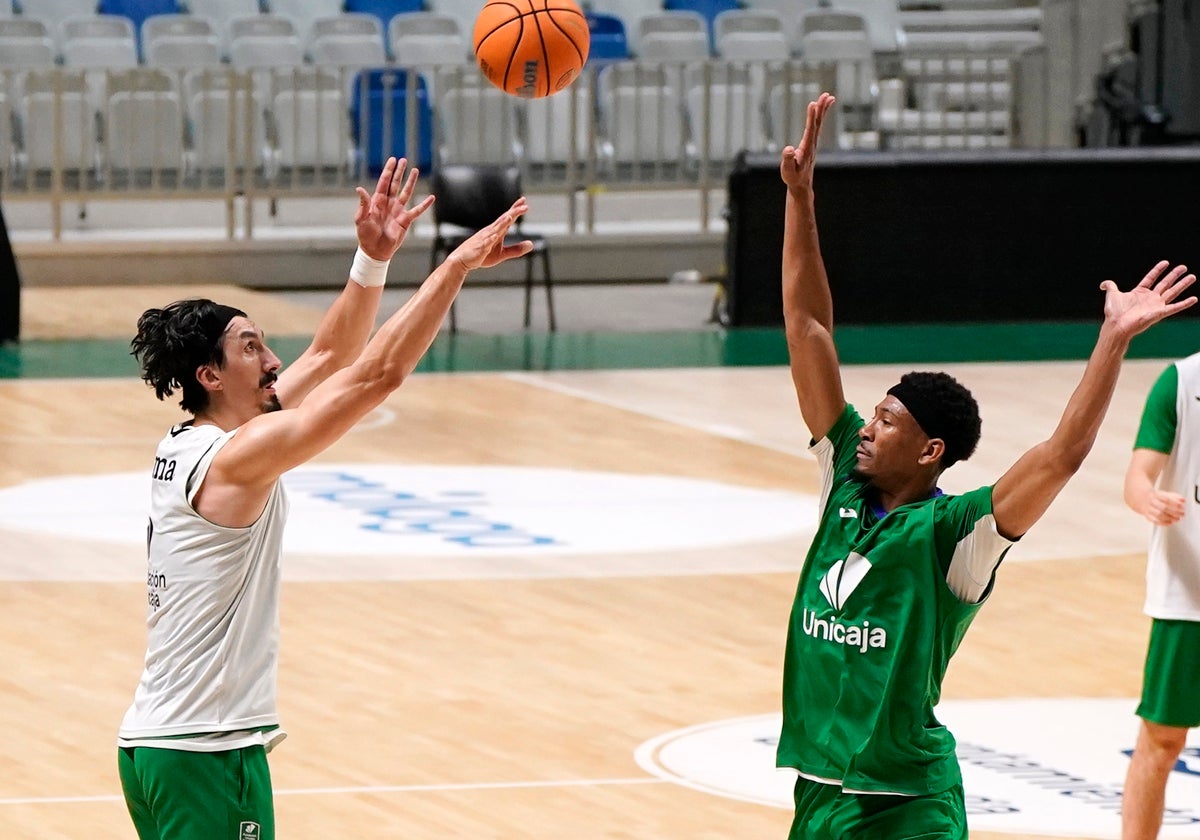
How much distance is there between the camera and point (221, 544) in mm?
4262

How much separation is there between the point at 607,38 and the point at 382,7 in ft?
8.17

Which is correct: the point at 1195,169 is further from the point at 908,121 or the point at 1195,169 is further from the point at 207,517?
the point at 207,517

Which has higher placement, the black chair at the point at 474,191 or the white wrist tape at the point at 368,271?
the white wrist tape at the point at 368,271

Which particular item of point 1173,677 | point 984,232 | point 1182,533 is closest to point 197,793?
point 1173,677

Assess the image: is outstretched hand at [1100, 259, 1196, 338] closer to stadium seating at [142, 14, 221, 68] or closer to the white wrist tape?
the white wrist tape

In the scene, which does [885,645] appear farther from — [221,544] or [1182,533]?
[1182,533]

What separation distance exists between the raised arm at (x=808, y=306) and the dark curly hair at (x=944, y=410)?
0.21 m


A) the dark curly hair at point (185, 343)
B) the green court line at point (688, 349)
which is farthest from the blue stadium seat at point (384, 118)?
the dark curly hair at point (185, 343)

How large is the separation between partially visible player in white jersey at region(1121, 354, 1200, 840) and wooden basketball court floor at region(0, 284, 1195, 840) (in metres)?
1.12

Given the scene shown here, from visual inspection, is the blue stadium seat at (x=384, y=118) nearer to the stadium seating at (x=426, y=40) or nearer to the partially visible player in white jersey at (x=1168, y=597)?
the stadium seating at (x=426, y=40)

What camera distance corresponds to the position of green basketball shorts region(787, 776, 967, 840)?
4.35 meters

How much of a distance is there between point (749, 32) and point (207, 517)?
1788 cm

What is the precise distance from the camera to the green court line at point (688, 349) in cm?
1578

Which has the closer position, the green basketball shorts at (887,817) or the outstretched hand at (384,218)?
the green basketball shorts at (887,817)
